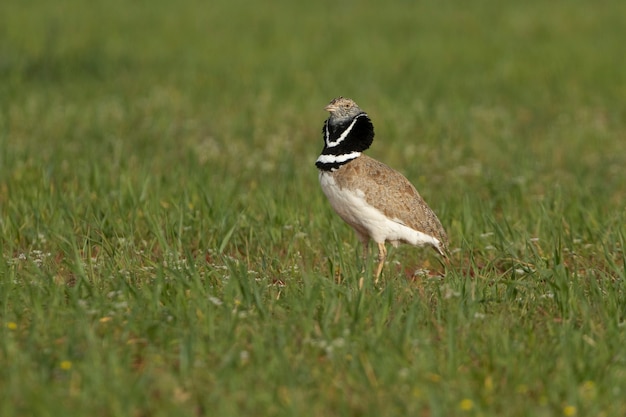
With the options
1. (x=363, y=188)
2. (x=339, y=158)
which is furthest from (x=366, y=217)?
(x=339, y=158)

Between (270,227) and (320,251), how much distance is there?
1.90 ft

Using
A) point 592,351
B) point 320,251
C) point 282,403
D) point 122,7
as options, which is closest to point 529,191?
point 320,251

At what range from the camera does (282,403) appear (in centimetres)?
532

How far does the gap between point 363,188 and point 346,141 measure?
0.41 metres

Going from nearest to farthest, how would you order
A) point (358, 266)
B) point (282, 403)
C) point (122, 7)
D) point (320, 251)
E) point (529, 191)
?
point (282, 403) → point (358, 266) → point (320, 251) → point (529, 191) → point (122, 7)

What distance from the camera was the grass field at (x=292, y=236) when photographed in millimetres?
5559

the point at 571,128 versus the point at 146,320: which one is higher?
the point at 146,320

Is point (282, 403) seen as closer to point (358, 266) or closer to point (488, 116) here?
point (358, 266)

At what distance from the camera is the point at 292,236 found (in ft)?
29.6

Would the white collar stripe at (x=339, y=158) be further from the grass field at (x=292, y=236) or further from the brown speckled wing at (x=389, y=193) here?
the grass field at (x=292, y=236)

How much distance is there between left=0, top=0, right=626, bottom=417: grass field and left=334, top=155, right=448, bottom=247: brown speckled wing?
0.39 metres

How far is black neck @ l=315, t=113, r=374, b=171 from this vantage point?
817cm

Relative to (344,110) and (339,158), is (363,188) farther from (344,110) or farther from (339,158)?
(344,110)

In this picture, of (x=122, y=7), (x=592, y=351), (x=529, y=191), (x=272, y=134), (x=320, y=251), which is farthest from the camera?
(x=122, y=7)
